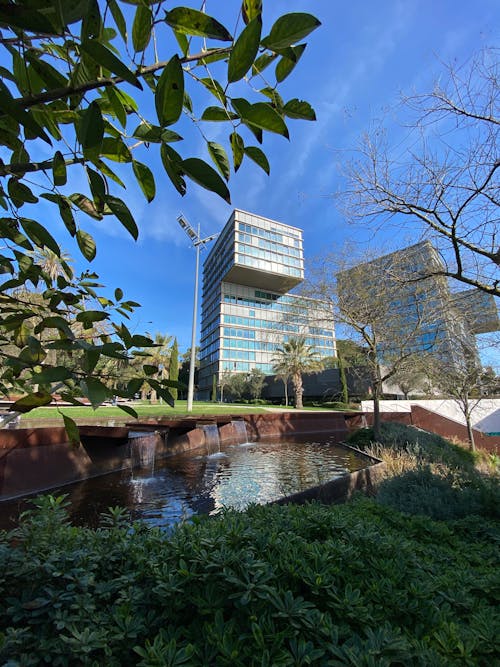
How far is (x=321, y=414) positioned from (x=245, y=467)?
41.2 feet

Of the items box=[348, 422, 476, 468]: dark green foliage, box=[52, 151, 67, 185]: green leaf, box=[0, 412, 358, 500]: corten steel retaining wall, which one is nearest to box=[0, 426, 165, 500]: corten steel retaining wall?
box=[0, 412, 358, 500]: corten steel retaining wall

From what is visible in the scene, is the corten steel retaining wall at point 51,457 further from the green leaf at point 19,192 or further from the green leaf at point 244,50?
the green leaf at point 244,50

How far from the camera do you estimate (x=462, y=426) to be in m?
19.0

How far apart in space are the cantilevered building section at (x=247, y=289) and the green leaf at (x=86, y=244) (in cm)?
6013

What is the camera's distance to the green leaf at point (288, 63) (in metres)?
0.73

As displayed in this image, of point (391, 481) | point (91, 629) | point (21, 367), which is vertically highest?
point (21, 367)

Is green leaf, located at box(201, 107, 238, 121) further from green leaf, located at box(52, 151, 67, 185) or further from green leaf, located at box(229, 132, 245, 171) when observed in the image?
green leaf, located at box(52, 151, 67, 185)

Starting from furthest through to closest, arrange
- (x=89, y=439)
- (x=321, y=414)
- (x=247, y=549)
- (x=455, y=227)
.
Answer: (x=321, y=414)
(x=89, y=439)
(x=455, y=227)
(x=247, y=549)

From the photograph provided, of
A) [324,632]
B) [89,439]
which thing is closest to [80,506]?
[89,439]

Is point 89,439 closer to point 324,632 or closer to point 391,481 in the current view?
point 391,481

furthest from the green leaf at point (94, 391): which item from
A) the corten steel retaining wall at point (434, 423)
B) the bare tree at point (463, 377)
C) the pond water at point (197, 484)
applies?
the corten steel retaining wall at point (434, 423)

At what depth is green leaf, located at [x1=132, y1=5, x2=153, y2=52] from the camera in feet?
2.18

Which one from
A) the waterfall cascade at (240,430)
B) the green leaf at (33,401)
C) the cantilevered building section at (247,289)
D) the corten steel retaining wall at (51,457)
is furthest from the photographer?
the cantilevered building section at (247,289)

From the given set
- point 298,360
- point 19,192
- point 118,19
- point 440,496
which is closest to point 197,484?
point 440,496
